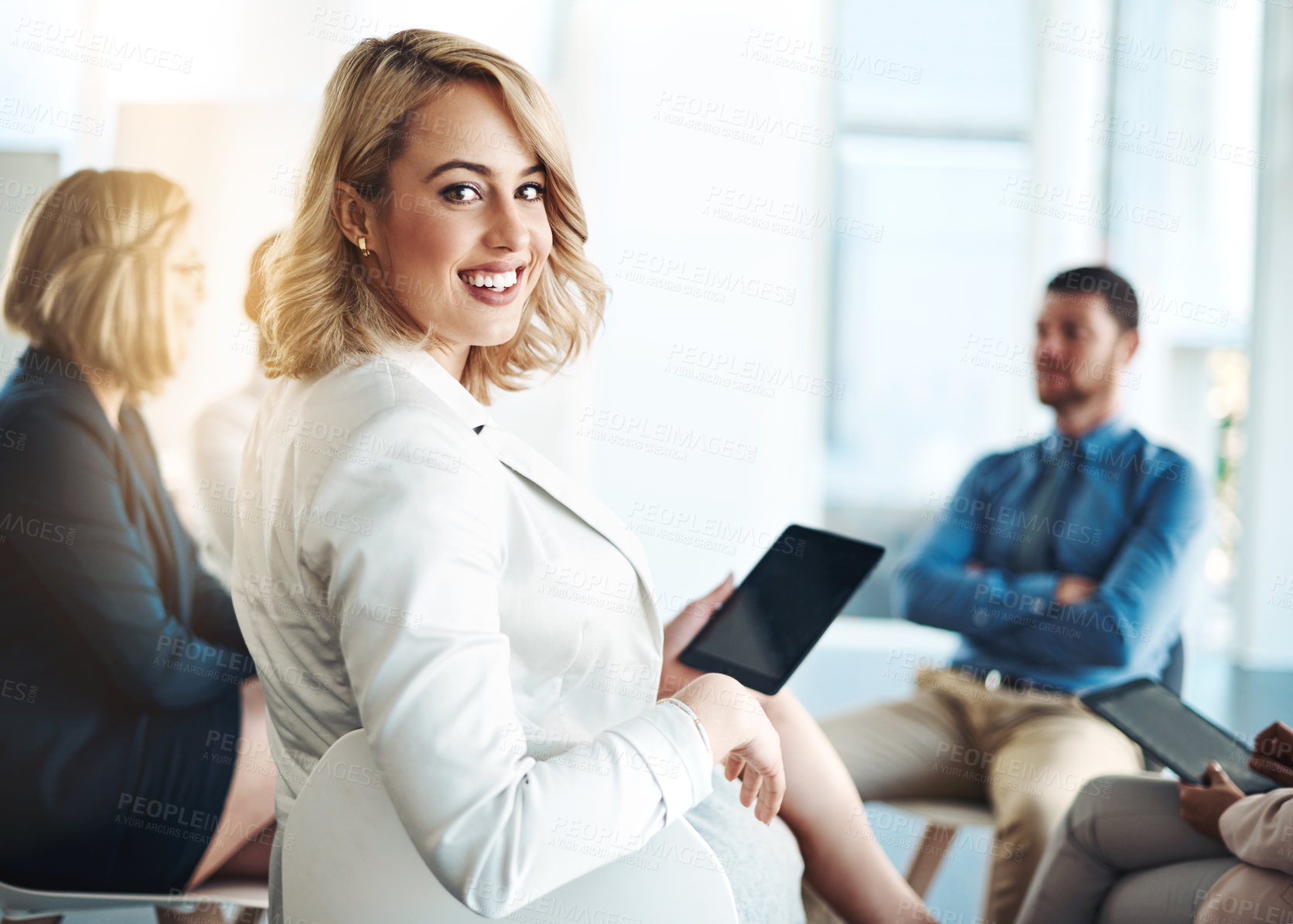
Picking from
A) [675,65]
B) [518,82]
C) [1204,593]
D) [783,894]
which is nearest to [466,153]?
[518,82]

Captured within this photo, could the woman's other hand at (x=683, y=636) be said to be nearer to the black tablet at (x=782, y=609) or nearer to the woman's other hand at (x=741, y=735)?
the black tablet at (x=782, y=609)

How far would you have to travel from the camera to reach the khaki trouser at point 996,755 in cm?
178

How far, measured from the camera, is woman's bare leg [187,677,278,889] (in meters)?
1.84

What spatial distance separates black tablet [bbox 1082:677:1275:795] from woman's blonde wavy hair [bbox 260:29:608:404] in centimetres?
114

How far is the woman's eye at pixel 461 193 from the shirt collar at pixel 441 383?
18 centimetres

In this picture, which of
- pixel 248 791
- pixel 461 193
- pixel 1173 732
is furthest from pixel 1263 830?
pixel 248 791

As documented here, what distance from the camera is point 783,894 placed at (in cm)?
123

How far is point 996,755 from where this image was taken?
199 cm

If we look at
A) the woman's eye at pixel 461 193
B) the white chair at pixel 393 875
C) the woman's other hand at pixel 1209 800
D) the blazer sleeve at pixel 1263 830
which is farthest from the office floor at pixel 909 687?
the woman's eye at pixel 461 193

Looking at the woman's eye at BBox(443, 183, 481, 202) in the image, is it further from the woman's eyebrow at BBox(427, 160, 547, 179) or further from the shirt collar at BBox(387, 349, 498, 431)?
the shirt collar at BBox(387, 349, 498, 431)

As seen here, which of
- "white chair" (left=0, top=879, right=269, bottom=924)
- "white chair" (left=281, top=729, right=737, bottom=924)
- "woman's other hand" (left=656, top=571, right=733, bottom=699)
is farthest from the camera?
"white chair" (left=0, top=879, right=269, bottom=924)

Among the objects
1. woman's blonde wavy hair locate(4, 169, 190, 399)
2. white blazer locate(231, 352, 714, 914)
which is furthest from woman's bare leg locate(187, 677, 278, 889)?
white blazer locate(231, 352, 714, 914)

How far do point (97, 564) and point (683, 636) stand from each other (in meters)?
1.10

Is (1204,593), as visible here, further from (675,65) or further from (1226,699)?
(675,65)
